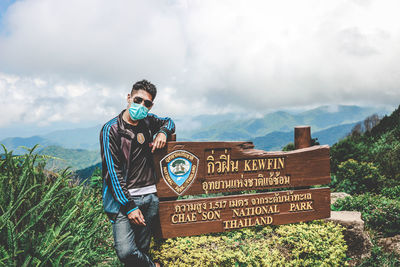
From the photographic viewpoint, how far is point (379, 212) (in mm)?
5293

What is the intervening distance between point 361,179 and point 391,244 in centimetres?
379

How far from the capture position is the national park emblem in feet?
11.7

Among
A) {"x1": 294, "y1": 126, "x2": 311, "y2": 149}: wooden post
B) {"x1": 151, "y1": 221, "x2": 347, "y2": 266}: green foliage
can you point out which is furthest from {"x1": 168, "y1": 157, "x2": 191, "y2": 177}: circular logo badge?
{"x1": 294, "y1": 126, "x2": 311, "y2": 149}: wooden post

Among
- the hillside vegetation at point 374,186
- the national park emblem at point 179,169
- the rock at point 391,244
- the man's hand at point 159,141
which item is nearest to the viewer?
the man's hand at point 159,141

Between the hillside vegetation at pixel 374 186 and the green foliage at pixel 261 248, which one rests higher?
the hillside vegetation at pixel 374 186

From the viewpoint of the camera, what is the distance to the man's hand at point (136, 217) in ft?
9.66

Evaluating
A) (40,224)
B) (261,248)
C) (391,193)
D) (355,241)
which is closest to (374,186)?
(391,193)

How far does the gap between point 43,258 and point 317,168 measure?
382cm

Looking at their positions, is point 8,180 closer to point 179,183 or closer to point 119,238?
point 119,238

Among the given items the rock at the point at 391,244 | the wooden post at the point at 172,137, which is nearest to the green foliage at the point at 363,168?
the rock at the point at 391,244

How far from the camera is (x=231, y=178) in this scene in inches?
149

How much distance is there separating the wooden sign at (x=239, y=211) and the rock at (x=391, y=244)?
161cm

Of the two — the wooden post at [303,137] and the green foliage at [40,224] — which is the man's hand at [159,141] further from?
the wooden post at [303,137]

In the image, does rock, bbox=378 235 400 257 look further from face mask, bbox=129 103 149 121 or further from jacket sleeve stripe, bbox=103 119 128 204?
face mask, bbox=129 103 149 121
